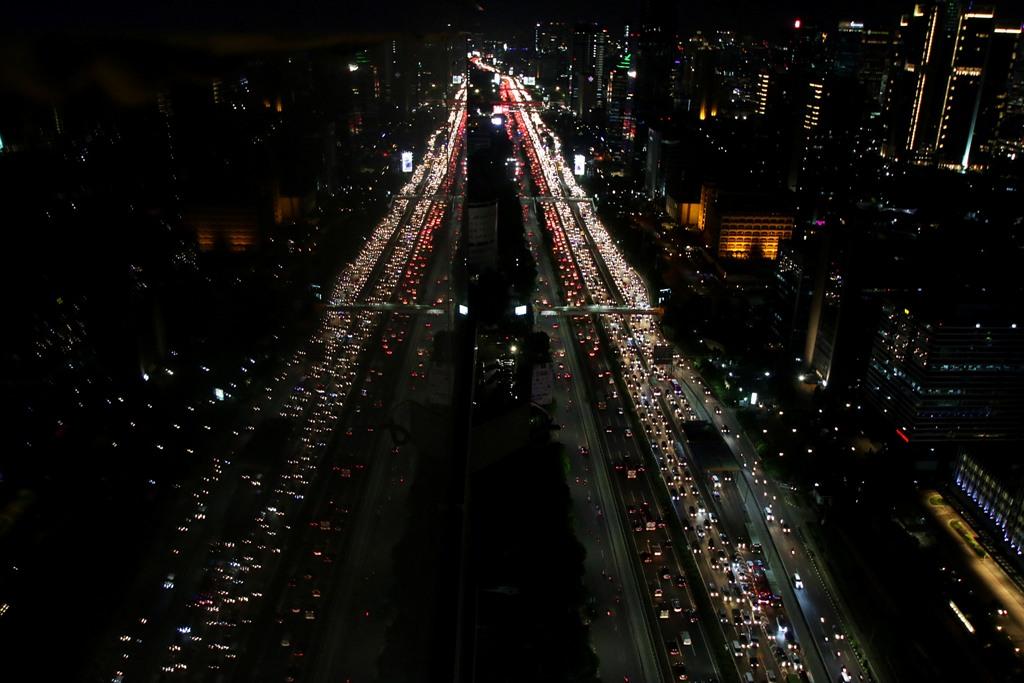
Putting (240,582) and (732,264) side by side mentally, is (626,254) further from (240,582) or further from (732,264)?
(240,582)

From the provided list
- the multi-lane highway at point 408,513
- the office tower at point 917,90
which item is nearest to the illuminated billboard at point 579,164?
the multi-lane highway at point 408,513

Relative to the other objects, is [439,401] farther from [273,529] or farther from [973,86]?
[973,86]

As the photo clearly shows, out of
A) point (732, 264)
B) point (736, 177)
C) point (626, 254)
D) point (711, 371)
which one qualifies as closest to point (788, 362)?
point (711, 371)

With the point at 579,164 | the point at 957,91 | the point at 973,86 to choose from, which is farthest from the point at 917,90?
the point at 579,164

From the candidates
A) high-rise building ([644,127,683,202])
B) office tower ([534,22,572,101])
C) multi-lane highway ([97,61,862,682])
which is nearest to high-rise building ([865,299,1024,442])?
multi-lane highway ([97,61,862,682])

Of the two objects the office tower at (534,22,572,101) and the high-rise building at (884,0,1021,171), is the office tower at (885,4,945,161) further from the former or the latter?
the office tower at (534,22,572,101)
